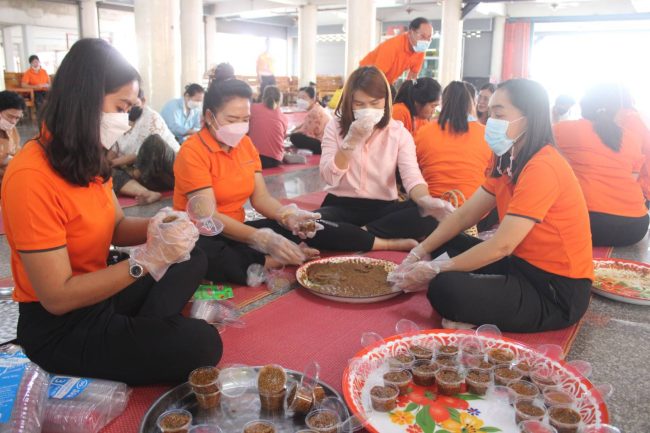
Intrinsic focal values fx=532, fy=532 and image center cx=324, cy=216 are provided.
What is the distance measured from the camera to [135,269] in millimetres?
1547

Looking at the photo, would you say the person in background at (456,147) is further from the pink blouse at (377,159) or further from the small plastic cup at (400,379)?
the small plastic cup at (400,379)

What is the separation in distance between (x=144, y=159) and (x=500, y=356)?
360 cm

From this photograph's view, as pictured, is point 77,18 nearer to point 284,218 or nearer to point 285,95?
point 285,95

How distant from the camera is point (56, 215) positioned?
4.80 ft

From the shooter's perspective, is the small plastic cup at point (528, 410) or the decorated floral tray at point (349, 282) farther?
the decorated floral tray at point (349, 282)

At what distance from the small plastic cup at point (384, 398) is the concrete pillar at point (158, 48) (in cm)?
800

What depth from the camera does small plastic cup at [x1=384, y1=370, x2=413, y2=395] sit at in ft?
5.12

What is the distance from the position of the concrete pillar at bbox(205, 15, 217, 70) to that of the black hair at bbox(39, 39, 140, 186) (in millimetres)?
18964

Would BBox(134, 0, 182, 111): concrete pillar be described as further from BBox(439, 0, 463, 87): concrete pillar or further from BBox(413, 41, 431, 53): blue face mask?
BBox(439, 0, 463, 87): concrete pillar

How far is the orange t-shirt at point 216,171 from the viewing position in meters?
2.53

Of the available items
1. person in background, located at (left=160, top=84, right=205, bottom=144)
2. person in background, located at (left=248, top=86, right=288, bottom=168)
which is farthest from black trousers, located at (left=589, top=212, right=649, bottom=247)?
person in background, located at (left=160, top=84, right=205, bottom=144)

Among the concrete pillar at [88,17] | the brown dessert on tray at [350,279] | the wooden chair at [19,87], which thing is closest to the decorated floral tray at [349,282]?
→ the brown dessert on tray at [350,279]

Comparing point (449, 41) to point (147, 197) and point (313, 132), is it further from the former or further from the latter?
point (147, 197)

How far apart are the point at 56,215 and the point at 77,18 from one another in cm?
1742
